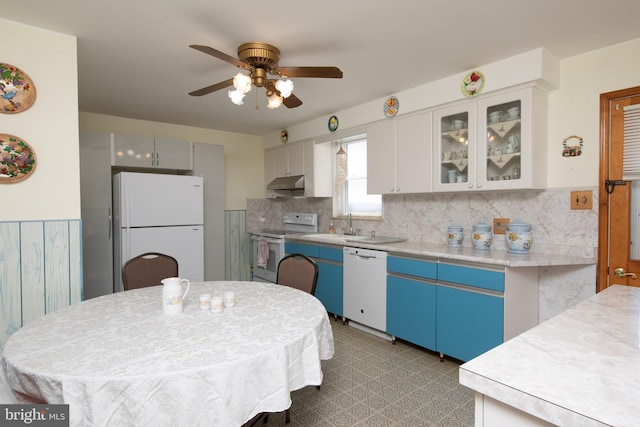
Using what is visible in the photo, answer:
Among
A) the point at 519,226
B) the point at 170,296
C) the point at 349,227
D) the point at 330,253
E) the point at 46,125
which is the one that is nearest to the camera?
the point at 170,296

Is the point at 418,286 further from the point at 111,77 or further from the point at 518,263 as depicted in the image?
the point at 111,77

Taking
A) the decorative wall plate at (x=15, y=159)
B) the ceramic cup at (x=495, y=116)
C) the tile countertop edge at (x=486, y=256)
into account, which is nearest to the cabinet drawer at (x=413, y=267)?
the tile countertop edge at (x=486, y=256)

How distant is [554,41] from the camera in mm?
2357

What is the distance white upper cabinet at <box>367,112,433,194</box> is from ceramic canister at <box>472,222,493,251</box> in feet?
1.78

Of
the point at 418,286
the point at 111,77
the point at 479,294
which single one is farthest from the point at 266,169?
the point at 479,294

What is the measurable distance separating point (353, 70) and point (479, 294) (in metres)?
2.00

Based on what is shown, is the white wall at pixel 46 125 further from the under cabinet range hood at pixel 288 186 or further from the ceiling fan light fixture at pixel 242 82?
the under cabinet range hood at pixel 288 186

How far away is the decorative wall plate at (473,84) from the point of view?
2.74m

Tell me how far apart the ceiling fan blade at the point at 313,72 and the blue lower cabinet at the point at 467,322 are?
1.81m

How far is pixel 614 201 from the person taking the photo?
2434 millimetres

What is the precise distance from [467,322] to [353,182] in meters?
2.28

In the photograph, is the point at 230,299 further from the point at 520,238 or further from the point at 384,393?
the point at 520,238

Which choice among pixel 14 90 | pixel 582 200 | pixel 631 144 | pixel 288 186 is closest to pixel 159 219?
pixel 288 186

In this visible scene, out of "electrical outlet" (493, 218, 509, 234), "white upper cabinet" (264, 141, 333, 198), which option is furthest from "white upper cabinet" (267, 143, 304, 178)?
"electrical outlet" (493, 218, 509, 234)
